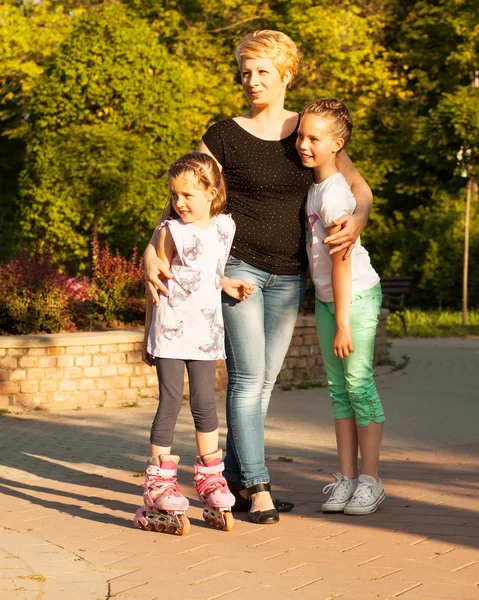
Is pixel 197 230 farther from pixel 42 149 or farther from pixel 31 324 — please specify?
pixel 42 149

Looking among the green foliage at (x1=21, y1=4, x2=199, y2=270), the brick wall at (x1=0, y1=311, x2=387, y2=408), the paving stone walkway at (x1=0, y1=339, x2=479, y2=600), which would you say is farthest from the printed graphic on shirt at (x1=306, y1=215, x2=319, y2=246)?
the green foliage at (x1=21, y1=4, x2=199, y2=270)

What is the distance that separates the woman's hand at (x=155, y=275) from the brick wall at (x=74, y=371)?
15.2 feet

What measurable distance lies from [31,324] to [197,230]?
18.3 feet

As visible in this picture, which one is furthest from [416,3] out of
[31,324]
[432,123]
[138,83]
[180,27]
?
[31,324]

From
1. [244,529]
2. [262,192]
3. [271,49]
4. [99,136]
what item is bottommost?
[244,529]

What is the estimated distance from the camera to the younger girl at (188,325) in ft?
15.1

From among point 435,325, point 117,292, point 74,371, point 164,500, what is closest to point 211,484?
point 164,500

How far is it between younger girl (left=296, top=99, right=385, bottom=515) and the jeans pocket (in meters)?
0.32

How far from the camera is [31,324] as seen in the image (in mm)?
9914

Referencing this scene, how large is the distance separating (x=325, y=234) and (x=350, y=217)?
0.46 ft

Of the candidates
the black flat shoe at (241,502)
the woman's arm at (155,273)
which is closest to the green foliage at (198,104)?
the black flat shoe at (241,502)

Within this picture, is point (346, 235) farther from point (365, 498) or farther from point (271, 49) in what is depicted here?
point (365, 498)

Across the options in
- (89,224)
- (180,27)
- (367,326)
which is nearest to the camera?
(367,326)

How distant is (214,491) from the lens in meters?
4.66
